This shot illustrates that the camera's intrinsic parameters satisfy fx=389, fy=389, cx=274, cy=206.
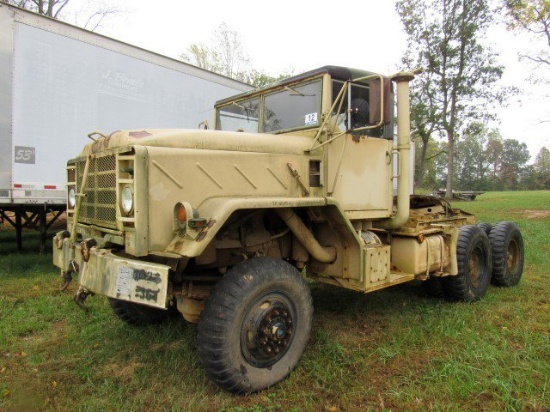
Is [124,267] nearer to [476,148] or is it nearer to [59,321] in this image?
[59,321]

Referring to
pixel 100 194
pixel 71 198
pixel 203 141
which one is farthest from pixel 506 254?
pixel 71 198

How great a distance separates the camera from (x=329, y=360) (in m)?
3.28

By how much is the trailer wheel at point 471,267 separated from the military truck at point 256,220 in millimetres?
26

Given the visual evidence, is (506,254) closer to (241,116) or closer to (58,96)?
(241,116)

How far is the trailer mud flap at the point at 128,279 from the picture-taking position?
241 centimetres

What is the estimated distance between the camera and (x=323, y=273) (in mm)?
3891

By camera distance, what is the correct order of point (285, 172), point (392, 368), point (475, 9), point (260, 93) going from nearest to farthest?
point (392, 368), point (285, 172), point (260, 93), point (475, 9)

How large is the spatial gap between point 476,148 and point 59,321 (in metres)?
86.1

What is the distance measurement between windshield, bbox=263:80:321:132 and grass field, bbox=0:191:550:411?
6.86 ft

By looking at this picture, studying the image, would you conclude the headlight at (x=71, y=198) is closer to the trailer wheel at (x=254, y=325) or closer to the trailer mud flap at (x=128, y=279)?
the trailer mud flap at (x=128, y=279)

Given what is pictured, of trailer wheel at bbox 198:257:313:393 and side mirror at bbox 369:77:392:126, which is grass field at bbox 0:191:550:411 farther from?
side mirror at bbox 369:77:392:126

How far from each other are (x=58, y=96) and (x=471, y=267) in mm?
6595

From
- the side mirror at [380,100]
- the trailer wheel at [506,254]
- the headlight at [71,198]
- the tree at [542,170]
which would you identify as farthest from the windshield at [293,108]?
the tree at [542,170]

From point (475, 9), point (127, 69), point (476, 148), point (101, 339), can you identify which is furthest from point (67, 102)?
point (476, 148)
